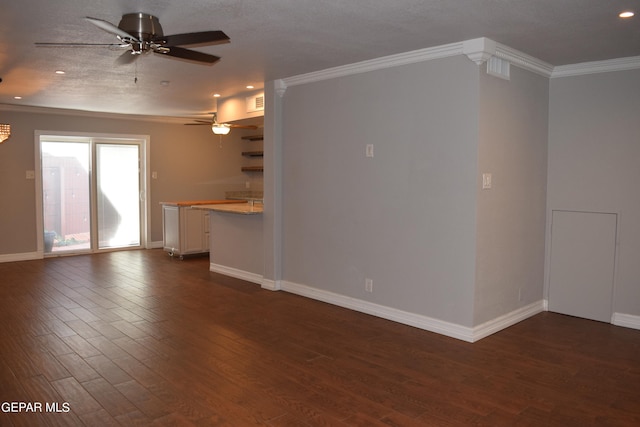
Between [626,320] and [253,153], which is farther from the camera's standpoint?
[253,153]

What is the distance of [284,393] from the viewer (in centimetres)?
305

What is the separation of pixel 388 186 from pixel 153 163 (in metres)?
5.77

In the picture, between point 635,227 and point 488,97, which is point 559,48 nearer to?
point 488,97

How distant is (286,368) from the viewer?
3443mm

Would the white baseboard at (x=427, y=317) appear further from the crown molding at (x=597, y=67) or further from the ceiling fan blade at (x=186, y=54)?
the ceiling fan blade at (x=186, y=54)

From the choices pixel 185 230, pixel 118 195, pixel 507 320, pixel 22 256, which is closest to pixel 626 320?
pixel 507 320

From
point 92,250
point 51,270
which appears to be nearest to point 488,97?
point 51,270

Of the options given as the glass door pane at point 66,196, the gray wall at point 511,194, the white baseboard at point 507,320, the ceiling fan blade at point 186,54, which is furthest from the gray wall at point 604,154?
the glass door pane at point 66,196

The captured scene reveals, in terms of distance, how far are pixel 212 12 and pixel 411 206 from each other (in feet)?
7.40

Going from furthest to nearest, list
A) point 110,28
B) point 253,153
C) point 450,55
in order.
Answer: point 253,153 < point 450,55 < point 110,28

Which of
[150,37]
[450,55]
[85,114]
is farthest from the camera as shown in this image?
[85,114]

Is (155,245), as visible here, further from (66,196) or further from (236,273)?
(236,273)

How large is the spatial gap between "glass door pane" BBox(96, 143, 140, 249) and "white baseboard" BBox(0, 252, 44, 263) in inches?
38.1

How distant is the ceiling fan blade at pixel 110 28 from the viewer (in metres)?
2.71
